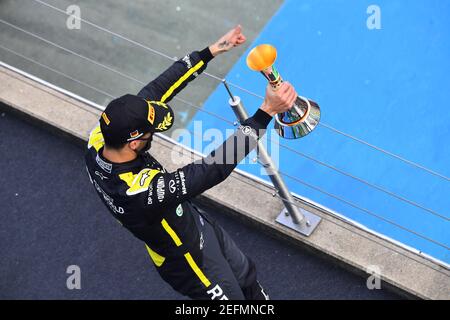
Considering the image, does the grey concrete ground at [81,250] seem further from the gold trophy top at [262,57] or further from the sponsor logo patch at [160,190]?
the gold trophy top at [262,57]

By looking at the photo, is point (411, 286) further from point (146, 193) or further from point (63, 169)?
point (63, 169)

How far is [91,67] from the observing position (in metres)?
6.45

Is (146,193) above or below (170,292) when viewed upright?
above

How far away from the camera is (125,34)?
6641 mm

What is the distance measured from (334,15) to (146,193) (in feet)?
12.1

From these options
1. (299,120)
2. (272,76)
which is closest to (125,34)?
(299,120)

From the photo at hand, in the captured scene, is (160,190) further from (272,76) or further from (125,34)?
(125,34)

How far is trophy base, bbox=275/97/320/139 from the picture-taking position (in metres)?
3.35

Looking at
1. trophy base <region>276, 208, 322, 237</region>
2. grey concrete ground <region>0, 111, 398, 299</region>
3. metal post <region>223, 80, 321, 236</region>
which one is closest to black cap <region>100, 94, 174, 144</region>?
metal post <region>223, 80, 321, 236</region>

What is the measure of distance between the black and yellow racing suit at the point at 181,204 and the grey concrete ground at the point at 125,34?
229cm

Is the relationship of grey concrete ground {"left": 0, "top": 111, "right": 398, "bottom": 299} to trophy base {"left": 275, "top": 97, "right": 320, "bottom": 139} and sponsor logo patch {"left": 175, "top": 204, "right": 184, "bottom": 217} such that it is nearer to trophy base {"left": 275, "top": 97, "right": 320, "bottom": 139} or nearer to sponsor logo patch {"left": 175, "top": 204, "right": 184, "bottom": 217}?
sponsor logo patch {"left": 175, "top": 204, "right": 184, "bottom": 217}

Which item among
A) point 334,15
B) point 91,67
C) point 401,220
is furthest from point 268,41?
point 401,220

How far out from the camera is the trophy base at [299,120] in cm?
335

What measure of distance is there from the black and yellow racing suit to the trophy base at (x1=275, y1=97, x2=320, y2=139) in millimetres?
203
